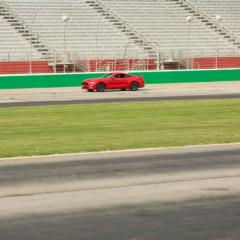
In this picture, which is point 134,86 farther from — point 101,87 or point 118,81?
point 101,87

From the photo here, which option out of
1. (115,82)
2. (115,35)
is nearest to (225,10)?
(115,35)

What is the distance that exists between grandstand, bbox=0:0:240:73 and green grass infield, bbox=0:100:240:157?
65.5 ft

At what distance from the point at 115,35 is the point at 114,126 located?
107 ft

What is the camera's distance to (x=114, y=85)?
4134 cm

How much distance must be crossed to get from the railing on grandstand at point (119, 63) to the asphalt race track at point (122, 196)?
3165 cm

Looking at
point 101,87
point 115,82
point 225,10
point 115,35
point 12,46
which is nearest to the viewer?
point 101,87

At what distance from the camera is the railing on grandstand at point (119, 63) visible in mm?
44500

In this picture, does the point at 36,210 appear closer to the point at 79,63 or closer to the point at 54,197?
the point at 54,197

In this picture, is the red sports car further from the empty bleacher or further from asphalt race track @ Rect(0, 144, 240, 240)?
asphalt race track @ Rect(0, 144, 240, 240)

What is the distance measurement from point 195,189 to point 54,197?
2185 millimetres

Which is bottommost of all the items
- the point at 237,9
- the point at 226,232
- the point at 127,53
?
the point at 226,232

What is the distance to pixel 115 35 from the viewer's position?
169 ft

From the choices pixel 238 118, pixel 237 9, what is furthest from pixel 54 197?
pixel 237 9

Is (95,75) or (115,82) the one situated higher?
(95,75)
